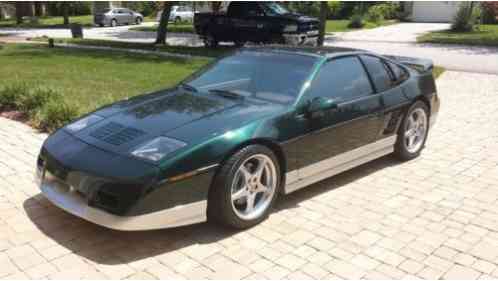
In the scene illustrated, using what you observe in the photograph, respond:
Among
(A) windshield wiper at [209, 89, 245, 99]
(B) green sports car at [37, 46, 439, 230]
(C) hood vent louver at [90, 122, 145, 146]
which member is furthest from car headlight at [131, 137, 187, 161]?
(A) windshield wiper at [209, 89, 245, 99]

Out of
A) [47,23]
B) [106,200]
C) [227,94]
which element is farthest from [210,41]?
[47,23]

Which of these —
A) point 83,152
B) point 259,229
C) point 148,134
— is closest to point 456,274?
point 259,229

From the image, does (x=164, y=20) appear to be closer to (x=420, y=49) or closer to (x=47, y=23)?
(x=420, y=49)

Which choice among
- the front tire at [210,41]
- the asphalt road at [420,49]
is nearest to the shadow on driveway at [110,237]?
the asphalt road at [420,49]

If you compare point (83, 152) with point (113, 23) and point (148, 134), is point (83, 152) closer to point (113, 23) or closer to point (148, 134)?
point (148, 134)

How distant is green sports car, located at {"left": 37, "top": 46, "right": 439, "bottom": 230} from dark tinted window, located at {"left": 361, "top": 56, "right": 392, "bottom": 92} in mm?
16

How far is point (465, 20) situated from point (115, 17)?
23.7 metres

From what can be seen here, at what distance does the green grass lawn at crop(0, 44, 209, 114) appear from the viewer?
898 cm

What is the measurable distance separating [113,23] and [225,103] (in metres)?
35.0

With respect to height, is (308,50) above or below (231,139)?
above

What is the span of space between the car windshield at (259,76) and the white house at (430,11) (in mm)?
36897

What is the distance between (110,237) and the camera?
12.8ft

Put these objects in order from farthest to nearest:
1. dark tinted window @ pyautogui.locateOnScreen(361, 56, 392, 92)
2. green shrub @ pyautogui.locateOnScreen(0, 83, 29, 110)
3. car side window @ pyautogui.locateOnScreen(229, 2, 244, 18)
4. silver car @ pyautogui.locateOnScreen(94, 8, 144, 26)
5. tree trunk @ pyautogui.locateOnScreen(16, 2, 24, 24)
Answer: tree trunk @ pyautogui.locateOnScreen(16, 2, 24, 24)
silver car @ pyautogui.locateOnScreen(94, 8, 144, 26)
car side window @ pyautogui.locateOnScreen(229, 2, 244, 18)
green shrub @ pyautogui.locateOnScreen(0, 83, 29, 110)
dark tinted window @ pyautogui.locateOnScreen(361, 56, 392, 92)

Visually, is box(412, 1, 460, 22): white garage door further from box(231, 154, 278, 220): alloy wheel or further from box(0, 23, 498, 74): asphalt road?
box(231, 154, 278, 220): alloy wheel
